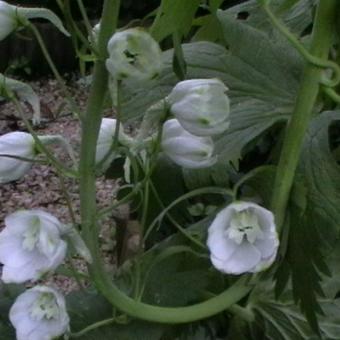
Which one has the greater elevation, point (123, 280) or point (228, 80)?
point (228, 80)

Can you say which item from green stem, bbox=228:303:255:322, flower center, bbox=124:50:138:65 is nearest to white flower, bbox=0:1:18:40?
flower center, bbox=124:50:138:65

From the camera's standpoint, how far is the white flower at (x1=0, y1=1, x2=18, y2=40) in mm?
754

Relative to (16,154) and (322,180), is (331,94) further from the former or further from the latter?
(16,154)

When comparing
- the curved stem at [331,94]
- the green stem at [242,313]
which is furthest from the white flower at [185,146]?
the green stem at [242,313]

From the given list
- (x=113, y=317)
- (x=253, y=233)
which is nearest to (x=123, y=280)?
(x=113, y=317)

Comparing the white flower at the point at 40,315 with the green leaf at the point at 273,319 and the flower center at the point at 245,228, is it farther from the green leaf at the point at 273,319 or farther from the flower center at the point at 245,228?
the green leaf at the point at 273,319

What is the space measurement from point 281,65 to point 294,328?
24cm

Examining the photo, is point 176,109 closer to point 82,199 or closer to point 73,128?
point 82,199

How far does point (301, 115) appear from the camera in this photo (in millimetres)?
841

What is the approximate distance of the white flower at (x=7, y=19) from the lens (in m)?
0.75

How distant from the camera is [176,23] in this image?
0.76 m

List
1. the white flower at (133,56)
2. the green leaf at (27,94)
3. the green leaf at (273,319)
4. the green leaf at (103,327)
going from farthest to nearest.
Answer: the green leaf at (273,319) < the green leaf at (103,327) < the green leaf at (27,94) < the white flower at (133,56)

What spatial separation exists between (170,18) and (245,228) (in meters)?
0.15

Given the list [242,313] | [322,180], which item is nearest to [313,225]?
[322,180]
